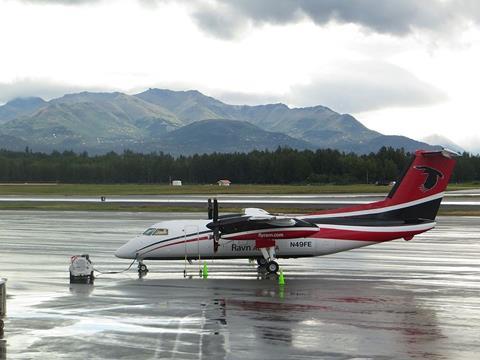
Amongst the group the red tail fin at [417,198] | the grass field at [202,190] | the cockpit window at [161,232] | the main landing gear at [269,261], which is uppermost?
the red tail fin at [417,198]

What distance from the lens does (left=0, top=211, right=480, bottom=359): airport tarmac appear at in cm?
1717

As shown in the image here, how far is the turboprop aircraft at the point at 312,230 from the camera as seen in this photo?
32000 millimetres

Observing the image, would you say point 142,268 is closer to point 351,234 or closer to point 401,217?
point 351,234

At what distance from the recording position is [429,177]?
3275 cm

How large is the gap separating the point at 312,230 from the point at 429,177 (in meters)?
6.29

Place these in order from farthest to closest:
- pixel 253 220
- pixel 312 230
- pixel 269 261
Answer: pixel 312 230
pixel 269 261
pixel 253 220

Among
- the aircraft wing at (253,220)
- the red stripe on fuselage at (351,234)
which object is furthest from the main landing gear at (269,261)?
the red stripe on fuselage at (351,234)

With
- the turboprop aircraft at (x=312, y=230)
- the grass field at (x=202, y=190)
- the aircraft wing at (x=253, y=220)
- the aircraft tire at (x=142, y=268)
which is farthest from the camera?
the grass field at (x=202, y=190)

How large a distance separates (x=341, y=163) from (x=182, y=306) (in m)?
173

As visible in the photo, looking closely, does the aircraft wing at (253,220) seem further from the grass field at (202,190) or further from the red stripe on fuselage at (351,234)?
the grass field at (202,190)

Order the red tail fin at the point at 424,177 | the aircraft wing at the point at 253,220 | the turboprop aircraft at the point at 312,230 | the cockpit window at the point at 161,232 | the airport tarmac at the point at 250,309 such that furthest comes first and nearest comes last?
the cockpit window at the point at 161,232
the red tail fin at the point at 424,177
the turboprop aircraft at the point at 312,230
the aircraft wing at the point at 253,220
the airport tarmac at the point at 250,309

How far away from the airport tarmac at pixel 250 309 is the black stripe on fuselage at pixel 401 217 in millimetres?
2369

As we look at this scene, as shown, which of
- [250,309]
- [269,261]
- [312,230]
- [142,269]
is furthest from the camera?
[142,269]

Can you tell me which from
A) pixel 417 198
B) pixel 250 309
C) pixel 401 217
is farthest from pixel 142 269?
pixel 417 198
